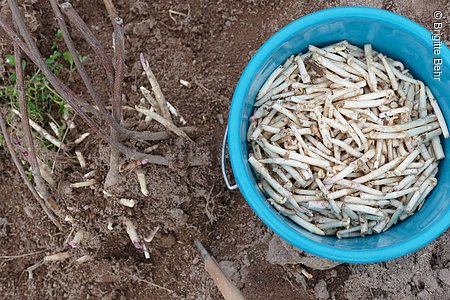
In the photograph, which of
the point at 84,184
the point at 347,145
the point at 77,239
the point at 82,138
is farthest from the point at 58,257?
A: the point at 347,145

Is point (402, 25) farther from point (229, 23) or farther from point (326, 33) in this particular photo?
point (229, 23)

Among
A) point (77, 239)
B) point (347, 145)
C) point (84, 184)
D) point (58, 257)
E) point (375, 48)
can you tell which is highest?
point (375, 48)

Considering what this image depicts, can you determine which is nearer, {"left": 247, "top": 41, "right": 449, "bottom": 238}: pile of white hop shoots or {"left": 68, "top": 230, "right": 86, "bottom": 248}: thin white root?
{"left": 247, "top": 41, "right": 449, "bottom": 238}: pile of white hop shoots

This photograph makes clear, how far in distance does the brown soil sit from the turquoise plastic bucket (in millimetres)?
252

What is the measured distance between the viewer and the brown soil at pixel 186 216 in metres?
Result: 1.70

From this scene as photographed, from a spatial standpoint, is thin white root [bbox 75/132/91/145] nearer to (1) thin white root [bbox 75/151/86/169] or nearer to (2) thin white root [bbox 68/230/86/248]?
(1) thin white root [bbox 75/151/86/169]

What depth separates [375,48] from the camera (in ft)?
5.24

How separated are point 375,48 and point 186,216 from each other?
32.0 inches

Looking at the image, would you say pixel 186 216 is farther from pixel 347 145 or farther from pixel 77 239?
pixel 347 145

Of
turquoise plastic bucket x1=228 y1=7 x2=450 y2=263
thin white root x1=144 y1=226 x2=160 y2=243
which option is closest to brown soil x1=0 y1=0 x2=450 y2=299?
thin white root x1=144 y1=226 x2=160 y2=243

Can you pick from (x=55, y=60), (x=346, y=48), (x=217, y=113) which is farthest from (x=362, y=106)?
(x=55, y=60)

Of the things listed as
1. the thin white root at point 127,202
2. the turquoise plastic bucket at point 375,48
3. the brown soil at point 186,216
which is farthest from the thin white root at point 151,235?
the turquoise plastic bucket at point 375,48

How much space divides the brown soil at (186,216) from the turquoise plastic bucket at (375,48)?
252 millimetres

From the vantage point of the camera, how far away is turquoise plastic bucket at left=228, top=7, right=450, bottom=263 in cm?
140
